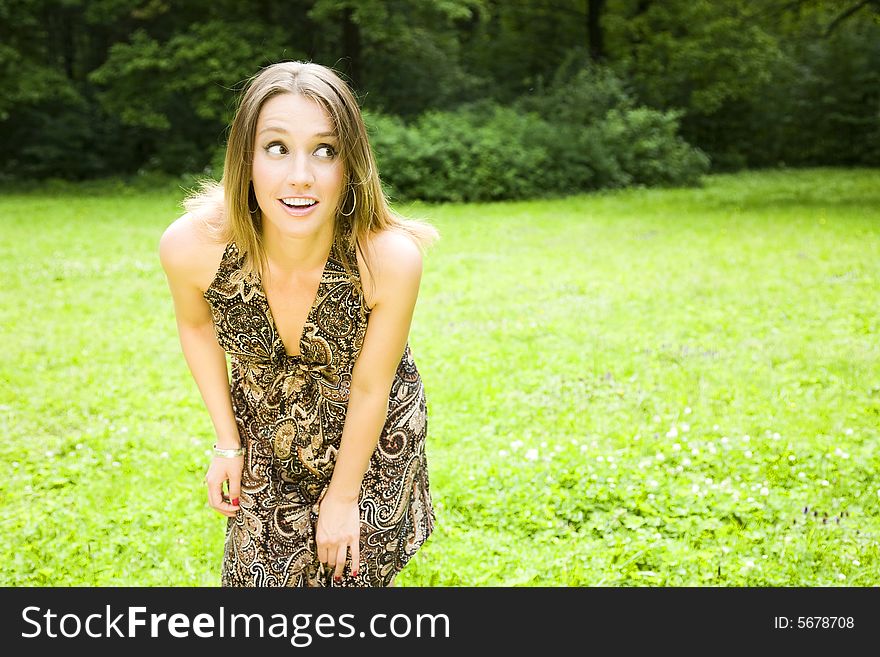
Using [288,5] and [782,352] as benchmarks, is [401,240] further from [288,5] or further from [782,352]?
[288,5]

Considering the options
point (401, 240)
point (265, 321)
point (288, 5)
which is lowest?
point (265, 321)

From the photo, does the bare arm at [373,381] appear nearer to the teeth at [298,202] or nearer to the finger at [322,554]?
the finger at [322,554]

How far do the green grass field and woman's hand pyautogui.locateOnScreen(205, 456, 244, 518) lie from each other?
1.57m

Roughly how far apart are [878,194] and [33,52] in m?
21.7

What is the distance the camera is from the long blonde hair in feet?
6.99

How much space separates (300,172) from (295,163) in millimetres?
33

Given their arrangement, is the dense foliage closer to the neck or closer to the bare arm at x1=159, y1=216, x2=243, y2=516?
the bare arm at x1=159, y1=216, x2=243, y2=516

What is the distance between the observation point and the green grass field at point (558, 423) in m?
4.12

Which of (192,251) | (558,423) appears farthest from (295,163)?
(558,423)

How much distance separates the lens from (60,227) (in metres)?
15.2

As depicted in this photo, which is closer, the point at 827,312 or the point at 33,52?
the point at 827,312

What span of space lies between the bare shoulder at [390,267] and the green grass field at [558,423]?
6.73 ft

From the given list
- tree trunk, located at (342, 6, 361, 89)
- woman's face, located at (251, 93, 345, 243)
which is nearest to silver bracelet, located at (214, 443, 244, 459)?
woman's face, located at (251, 93, 345, 243)
